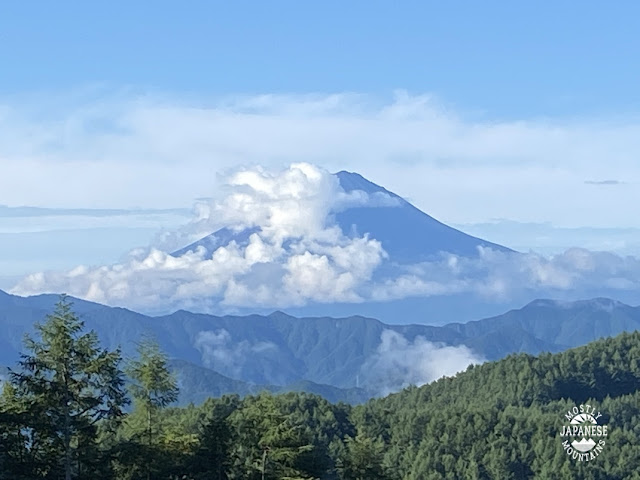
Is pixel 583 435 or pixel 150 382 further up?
pixel 150 382

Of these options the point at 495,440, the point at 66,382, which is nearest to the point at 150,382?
the point at 66,382

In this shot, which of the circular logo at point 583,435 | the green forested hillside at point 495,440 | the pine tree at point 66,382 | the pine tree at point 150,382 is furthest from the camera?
the circular logo at point 583,435

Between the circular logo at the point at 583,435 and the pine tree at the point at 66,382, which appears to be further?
the circular logo at the point at 583,435

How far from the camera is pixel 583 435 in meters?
139

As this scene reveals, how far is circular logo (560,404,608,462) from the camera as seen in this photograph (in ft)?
408

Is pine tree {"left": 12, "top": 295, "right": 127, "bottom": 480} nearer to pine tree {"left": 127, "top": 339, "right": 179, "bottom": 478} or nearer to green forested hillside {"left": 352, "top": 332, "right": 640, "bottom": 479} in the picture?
pine tree {"left": 127, "top": 339, "right": 179, "bottom": 478}

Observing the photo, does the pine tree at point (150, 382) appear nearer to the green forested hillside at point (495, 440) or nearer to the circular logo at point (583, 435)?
the green forested hillside at point (495, 440)

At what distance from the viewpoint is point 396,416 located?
137500 millimetres

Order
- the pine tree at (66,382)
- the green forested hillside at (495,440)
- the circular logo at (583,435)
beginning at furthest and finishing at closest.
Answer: the circular logo at (583,435) < the green forested hillside at (495,440) < the pine tree at (66,382)

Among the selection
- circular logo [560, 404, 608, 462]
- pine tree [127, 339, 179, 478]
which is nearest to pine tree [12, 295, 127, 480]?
pine tree [127, 339, 179, 478]

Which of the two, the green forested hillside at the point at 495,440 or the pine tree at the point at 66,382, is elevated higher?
the pine tree at the point at 66,382

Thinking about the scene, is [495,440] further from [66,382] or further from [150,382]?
[66,382]

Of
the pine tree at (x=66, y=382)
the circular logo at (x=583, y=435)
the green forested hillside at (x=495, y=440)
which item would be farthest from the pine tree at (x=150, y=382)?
the circular logo at (x=583, y=435)

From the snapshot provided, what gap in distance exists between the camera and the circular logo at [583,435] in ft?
408
